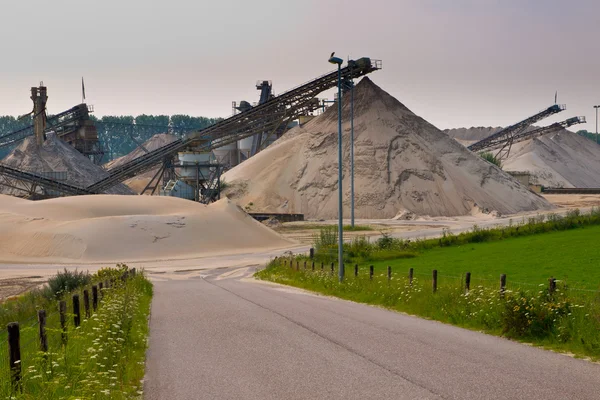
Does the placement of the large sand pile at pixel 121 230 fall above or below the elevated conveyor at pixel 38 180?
below

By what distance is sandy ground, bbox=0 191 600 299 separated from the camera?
46250mm

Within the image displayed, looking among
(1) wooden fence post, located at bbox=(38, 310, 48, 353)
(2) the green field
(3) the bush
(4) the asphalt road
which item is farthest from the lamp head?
(1) wooden fence post, located at bbox=(38, 310, 48, 353)

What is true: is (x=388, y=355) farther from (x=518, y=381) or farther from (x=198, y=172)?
(x=198, y=172)

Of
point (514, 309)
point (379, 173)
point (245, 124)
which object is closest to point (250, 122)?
point (245, 124)

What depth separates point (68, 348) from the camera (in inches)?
491

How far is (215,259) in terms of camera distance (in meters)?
58.8

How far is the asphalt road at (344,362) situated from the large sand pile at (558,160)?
483ft

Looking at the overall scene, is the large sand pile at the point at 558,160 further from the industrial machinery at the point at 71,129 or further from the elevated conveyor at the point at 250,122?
the industrial machinery at the point at 71,129

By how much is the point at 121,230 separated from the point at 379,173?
43187 millimetres

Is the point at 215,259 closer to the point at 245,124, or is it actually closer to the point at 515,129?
the point at 245,124

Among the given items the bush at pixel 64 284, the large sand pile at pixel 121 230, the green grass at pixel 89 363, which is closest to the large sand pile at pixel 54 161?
the large sand pile at pixel 121 230

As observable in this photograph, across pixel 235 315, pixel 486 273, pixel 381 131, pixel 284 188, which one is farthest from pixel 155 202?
pixel 235 315

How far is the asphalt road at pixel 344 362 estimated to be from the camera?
1094 centimetres

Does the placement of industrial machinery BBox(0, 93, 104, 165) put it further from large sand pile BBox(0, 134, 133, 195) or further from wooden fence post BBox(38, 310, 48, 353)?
wooden fence post BBox(38, 310, 48, 353)
